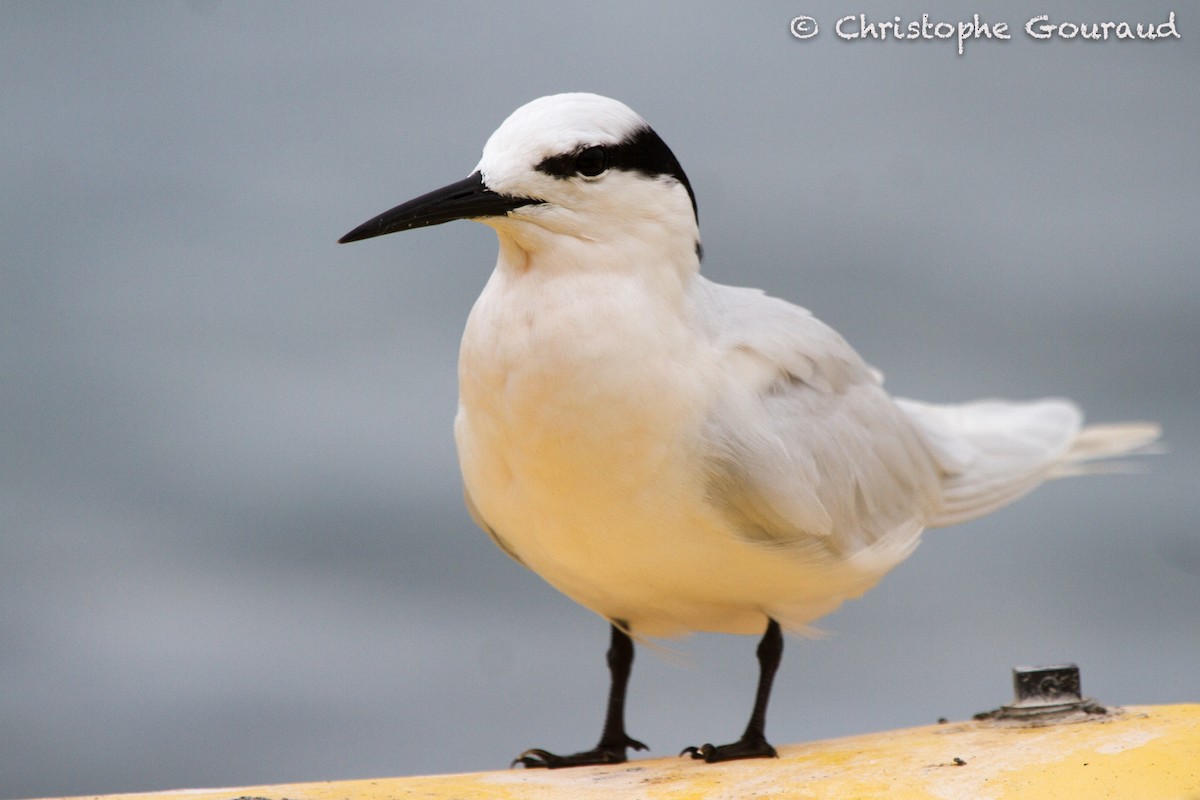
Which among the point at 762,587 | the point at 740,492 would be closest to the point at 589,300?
the point at 740,492

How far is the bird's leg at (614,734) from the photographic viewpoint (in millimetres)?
4090

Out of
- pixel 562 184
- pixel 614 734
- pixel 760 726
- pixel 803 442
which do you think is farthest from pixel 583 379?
pixel 614 734

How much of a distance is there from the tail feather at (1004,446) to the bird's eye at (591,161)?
1802mm

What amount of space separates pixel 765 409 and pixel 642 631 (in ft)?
2.73

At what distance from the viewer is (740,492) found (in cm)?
375

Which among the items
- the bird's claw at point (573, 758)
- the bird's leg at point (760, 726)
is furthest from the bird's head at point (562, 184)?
the bird's claw at point (573, 758)

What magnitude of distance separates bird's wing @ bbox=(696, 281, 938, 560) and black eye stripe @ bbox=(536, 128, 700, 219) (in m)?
0.39

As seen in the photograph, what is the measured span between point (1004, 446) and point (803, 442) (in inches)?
51.2

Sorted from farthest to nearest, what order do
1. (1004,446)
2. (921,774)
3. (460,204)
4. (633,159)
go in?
(1004,446) < (633,159) < (460,204) < (921,774)

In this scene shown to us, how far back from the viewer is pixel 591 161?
3531 mm

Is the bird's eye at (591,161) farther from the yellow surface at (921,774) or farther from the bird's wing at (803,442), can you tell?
the yellow surface at (921,774)

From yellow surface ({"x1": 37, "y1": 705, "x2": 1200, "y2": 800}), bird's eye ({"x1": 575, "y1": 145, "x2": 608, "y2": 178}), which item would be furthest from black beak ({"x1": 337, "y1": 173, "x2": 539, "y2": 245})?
yellow surface ({"x1": 37, "y1": 705, "x2": 1200, "y2": 800})

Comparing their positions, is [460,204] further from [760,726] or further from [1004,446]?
[1004,446]

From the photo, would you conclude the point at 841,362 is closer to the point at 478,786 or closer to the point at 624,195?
the point at 624,195
